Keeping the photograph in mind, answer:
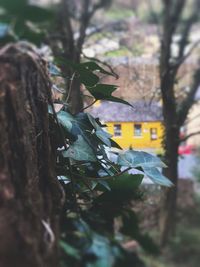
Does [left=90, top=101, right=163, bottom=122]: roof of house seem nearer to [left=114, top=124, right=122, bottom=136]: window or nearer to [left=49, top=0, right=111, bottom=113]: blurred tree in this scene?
[left=114, top=124, right=122, bottom=136]: window

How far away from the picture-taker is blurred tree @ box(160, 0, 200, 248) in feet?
6.47

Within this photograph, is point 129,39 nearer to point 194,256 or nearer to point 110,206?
point 194,256

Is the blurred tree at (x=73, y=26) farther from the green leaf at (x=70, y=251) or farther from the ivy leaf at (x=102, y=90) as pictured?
the green leaf at (x=70, y=251)

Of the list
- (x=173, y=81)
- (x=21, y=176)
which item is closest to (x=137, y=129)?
(x=173, y=81)

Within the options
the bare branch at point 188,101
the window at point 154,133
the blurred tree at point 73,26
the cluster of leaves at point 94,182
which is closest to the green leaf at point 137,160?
the cluster of leaves at point 94,182

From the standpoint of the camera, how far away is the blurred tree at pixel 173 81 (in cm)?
197

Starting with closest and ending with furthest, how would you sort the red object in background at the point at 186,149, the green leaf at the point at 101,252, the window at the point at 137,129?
the green leaf at the point at 101,252
the window at the point at 137,129
the red object in background at the point at 186,149

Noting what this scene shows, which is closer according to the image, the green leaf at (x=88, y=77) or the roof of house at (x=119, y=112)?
the green leaf at (x=88, y=77)

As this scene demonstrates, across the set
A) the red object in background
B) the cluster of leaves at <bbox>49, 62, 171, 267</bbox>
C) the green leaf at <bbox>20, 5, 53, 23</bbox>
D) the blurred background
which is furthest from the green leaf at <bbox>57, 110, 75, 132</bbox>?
the red object in background

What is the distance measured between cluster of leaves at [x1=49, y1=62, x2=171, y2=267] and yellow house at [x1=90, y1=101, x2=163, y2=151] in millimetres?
203

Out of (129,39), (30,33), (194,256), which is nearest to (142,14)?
→ (129,39)

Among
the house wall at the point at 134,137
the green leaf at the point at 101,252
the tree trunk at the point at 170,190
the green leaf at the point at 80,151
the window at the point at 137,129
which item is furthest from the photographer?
the tree trunk at the point at 170,190

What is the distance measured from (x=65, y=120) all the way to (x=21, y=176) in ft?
0.68

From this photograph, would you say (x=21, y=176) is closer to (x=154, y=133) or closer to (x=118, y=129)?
(x=118, y=129)
